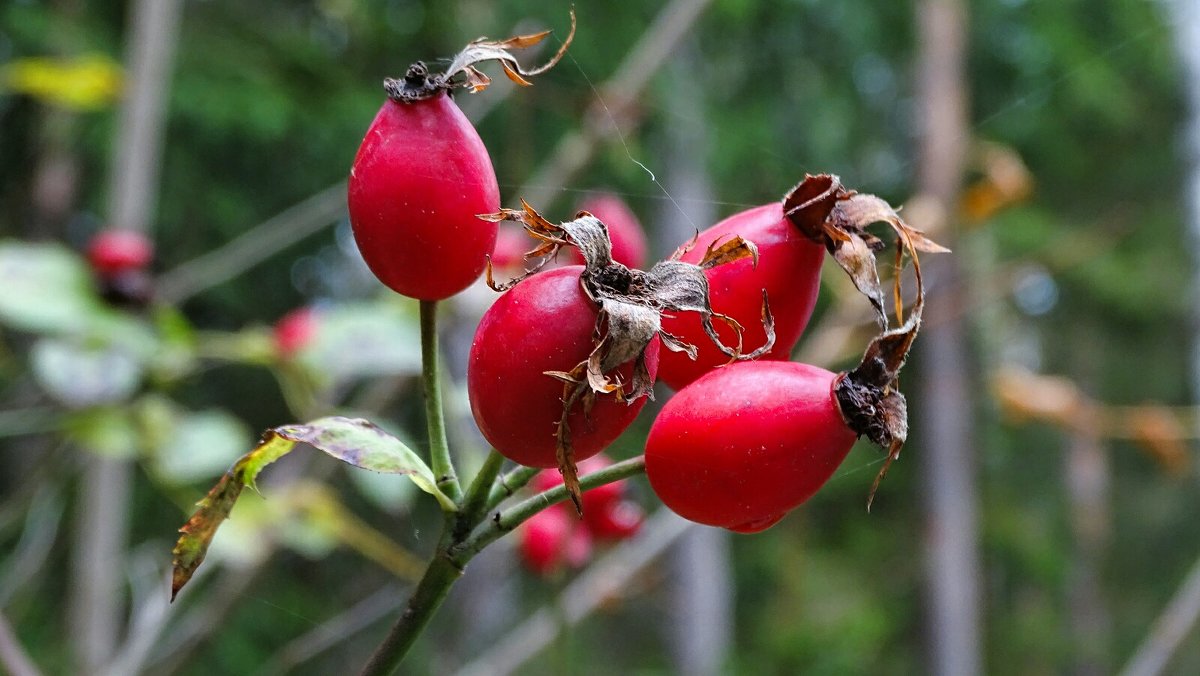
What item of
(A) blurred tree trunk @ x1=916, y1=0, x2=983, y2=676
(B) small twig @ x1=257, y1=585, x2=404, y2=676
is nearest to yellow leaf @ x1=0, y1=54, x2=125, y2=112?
(B) small twig @ x1=257, y1=585, x2=404, y2=676

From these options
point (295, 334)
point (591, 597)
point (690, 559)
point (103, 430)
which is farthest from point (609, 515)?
point (690, 559)

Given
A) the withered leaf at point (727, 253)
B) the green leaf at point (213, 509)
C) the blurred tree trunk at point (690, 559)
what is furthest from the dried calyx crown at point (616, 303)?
the blurred tree trunk at point (690, 559)

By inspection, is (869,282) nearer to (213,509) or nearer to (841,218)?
(841,218)

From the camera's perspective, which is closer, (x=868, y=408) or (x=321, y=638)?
(x=868, y=408)

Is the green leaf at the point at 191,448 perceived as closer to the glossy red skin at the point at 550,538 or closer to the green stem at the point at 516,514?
the glossy red skin at the point at 550,538

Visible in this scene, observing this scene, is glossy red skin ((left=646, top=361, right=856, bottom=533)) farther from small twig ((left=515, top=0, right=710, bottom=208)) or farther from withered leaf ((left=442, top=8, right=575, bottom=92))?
small twig ((left=515, top=0, right=710, bottom=208))

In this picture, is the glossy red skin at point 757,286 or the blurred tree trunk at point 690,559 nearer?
the glossy red skin at point 757,286

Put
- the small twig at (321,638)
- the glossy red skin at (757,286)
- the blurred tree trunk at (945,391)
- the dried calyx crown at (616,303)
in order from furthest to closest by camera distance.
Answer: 1. the blurred tree trunk at (945,391)
2. the small twig at (321,638)
3. the glossy red skin at (757,286)
4. the dried calyx crown at (616,303)
